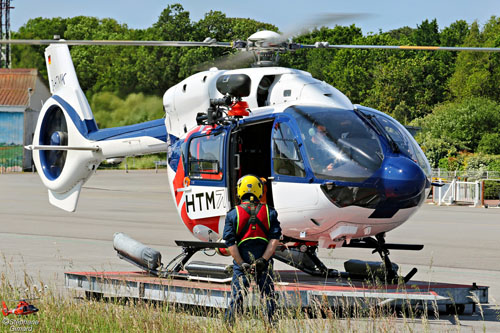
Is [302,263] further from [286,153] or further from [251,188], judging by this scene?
[251,188]

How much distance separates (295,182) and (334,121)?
0.93 meters

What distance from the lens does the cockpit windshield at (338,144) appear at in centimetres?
976

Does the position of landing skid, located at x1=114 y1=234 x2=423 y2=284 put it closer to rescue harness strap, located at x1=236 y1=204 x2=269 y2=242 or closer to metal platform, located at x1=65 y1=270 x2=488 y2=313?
metal platform, located at x1=65 y1=270 x2=488 y2=313

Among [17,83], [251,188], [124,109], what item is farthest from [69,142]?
[17,83]

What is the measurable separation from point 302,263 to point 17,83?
55925 mm

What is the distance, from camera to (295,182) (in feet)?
33.7

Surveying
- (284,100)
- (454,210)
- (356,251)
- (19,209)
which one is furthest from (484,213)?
(284,100)

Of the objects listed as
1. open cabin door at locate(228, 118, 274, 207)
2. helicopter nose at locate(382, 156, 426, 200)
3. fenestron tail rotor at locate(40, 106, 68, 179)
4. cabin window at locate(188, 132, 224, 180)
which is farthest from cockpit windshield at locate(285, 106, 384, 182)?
fenestron tail rotor at locate(40, 106, 68, 179)

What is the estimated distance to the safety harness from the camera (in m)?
7.98

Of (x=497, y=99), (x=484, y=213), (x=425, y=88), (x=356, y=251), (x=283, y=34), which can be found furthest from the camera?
(x=425, y=88)

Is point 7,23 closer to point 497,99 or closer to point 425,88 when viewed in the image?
point 425,88

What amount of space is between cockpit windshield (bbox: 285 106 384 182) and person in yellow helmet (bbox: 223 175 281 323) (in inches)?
78.9

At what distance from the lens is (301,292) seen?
30.8 feet

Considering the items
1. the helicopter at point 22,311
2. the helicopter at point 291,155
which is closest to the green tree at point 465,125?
the helicopter at point 291,155
